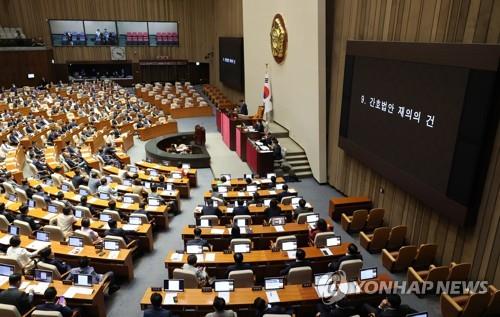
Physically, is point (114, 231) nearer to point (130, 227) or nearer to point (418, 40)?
point (130, 227)

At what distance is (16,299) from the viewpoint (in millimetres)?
5832

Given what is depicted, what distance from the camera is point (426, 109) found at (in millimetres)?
8016

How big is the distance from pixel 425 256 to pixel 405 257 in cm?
43

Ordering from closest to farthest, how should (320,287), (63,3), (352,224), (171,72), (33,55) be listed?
(320,287) → (352,224) → (33,55) → (63,3) → (171,72)

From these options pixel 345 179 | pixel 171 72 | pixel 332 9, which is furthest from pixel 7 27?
pixel 345 179

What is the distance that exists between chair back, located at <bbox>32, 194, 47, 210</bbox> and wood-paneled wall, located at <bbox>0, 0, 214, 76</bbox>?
2536 cm

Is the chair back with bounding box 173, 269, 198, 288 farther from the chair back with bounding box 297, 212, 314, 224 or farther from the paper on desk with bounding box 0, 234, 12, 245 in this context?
the paper on desk with bounding box 0, 234, 12, 245

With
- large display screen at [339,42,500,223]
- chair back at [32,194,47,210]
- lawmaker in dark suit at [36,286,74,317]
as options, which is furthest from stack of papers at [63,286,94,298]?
large display screen at [339,42,500,223]

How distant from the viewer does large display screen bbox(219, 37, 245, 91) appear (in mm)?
24047

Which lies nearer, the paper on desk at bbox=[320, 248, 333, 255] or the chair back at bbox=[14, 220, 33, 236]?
the paper on desk at bbox=[320, 248, 333, 255]

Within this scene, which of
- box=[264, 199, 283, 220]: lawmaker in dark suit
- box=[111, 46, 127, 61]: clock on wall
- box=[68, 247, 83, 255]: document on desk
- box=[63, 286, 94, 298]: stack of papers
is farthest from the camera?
box=[111, 46, 127, 61]: clock on wall

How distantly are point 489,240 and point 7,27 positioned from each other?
34.5 metres

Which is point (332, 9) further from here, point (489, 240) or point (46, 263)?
point (46, 263)

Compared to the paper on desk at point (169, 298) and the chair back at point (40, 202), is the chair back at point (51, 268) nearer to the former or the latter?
the paper on desk at point (169, 298)
